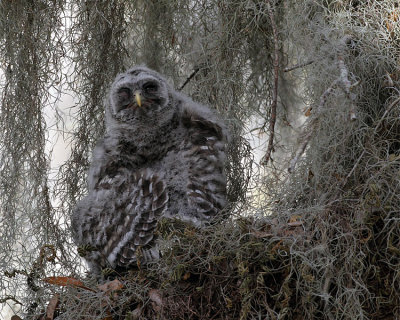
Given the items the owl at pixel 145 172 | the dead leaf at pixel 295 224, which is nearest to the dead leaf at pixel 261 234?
the dead leaf at pixel 295 224

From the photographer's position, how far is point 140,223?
7.70ft

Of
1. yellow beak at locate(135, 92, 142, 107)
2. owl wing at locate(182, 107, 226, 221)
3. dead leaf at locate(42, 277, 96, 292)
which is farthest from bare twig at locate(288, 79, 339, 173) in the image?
dead leaf at locate(42, 277, 96, 292)

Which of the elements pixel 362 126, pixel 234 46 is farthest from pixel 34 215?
pixel 362 126

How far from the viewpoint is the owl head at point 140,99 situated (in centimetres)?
249

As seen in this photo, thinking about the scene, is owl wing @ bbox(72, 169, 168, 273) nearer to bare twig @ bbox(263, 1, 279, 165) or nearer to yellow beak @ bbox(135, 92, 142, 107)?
yellow beak @ bbox(135, 92, 142, 107)

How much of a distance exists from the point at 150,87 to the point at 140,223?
549 mm

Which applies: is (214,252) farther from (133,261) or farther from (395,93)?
(395,93)

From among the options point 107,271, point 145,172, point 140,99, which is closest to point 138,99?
point 140,99

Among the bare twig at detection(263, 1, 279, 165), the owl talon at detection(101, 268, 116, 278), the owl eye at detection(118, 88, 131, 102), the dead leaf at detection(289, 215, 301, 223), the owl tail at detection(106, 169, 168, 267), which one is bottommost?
the dead leaf at detection(289, 215, 301, 223)

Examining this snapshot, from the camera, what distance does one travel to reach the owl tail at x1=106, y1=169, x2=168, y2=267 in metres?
2.32

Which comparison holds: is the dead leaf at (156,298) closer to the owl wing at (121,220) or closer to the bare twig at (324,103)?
the owl wing at (121,220)

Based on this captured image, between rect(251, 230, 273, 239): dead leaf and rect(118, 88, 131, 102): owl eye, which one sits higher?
rect(118, 88, 131, 102): owl eye

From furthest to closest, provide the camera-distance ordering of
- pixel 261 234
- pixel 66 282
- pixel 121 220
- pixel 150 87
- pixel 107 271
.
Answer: pixel 150 87
pixel 121 220
pixel 107 271
pixel 66 282
pixel 261 234

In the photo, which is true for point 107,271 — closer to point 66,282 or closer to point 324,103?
point 66,282
